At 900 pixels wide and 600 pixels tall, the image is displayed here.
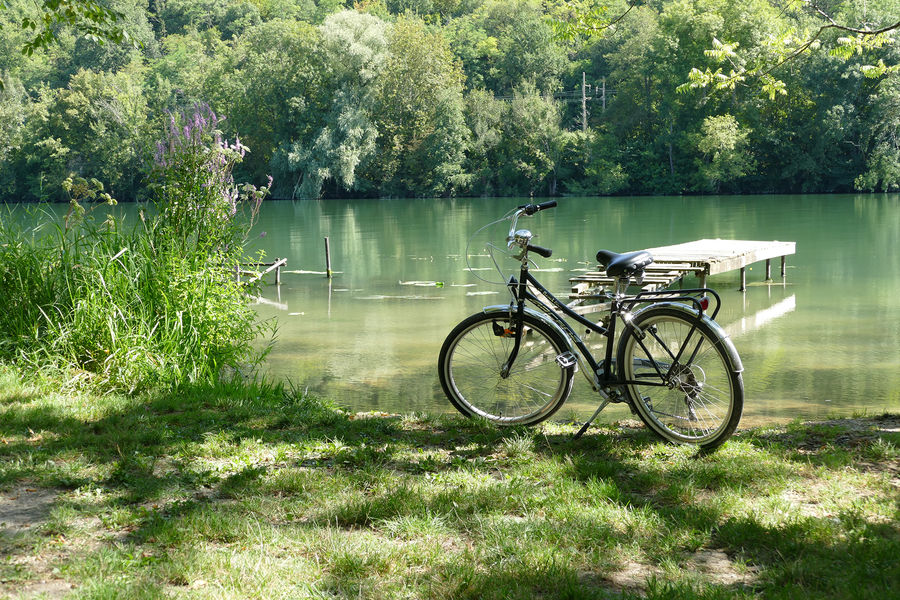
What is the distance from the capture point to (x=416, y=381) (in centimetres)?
944

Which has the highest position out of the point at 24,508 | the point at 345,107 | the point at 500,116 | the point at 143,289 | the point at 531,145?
the point at 345,107

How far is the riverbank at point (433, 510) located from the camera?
2.82 m

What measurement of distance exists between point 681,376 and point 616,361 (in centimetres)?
35

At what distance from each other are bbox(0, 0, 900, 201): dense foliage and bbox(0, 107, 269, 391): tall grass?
159 feet

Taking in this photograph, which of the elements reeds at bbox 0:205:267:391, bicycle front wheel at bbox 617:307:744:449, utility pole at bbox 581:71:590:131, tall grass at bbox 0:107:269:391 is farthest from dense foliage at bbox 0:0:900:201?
bicycle front wheel at bbox 617:307:744:449

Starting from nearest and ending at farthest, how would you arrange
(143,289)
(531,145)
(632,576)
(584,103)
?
(632,576), (143,289), (531,145), (584,103)

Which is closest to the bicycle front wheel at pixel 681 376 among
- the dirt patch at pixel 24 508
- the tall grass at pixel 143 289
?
the dirt patch at pixel 24 508

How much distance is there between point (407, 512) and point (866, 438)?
254 cm

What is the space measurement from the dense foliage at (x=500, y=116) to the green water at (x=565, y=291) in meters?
16.9

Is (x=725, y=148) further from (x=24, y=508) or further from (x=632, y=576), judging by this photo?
(x=24, y=508)

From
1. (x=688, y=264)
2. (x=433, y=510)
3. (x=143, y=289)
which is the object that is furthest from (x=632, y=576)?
(x=688, y=264)

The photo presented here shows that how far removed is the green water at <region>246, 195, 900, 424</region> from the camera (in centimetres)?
892

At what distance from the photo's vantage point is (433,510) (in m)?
3.49

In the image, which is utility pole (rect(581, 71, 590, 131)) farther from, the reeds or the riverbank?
the riverbank
